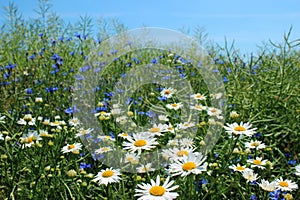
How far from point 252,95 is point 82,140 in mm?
1287

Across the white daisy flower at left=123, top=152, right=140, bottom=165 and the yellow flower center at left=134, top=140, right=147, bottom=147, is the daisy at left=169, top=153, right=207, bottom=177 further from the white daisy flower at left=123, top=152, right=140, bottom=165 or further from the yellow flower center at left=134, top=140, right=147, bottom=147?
the white daisy flower at left=123, top=152, right=140, bottom=165

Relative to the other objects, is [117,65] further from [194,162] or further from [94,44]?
[194,162]

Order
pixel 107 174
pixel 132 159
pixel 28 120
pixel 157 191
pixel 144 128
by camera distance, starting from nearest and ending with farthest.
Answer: pixel 157 191 < pixel 107 174 < pixel 132 159 < pixel 28 120 < pixel 144 128

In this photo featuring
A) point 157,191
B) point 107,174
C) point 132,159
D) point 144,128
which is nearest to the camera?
point 157,191

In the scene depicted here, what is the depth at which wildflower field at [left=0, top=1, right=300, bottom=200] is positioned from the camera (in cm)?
163

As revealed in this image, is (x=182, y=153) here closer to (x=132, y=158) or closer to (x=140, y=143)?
(x=140, y=143)

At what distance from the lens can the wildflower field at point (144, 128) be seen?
1631mm

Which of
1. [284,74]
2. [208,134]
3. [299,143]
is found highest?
[284,74]

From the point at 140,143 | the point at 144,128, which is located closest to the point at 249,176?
the point at 140,143

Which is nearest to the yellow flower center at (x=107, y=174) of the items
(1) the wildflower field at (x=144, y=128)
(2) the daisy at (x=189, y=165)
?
(1) the wildflower field at (x=144, y=128)

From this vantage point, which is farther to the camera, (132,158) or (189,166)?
(132,158)

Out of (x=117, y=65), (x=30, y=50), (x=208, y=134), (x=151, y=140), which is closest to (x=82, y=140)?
(x=208, y=134)

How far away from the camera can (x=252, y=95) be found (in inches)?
112

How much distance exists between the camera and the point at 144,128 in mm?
2406
